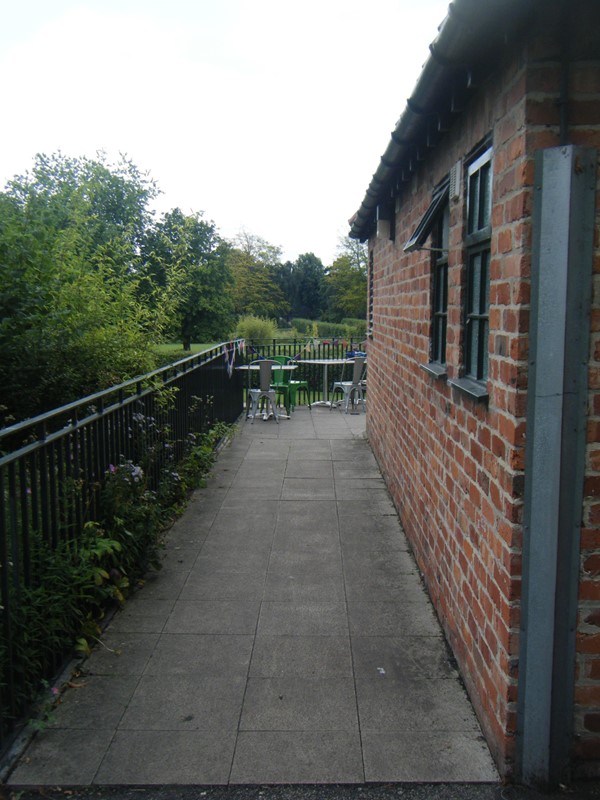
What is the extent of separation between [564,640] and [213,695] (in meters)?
1.72

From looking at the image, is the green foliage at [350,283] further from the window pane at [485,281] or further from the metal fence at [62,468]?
the window pane at [485,281]

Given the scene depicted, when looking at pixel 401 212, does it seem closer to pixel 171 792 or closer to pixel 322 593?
pixel 322 593

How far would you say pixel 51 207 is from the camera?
7.18 metres

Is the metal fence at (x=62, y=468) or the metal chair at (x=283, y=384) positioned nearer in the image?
the metal fence at (x=62, y=468)

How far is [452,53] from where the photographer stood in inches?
109

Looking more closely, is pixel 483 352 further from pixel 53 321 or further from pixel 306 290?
pixel 306 290

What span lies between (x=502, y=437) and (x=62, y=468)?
2.34m

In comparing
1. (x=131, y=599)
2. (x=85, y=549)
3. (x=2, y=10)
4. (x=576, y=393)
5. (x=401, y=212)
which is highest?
(x=2, y=10)

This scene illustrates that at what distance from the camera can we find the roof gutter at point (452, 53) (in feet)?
7.86

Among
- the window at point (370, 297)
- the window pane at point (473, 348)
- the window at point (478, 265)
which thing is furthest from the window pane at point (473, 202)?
the window at point (370, 297)

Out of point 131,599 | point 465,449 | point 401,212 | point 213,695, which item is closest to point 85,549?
point 131,599

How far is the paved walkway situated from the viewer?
290 cm

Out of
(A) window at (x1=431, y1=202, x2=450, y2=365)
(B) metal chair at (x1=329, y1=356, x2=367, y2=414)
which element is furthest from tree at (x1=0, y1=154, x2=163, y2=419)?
(B) metal chair at (x1=329, y1=356, x2=367, y2=414)

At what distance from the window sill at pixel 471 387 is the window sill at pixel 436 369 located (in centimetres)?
41
